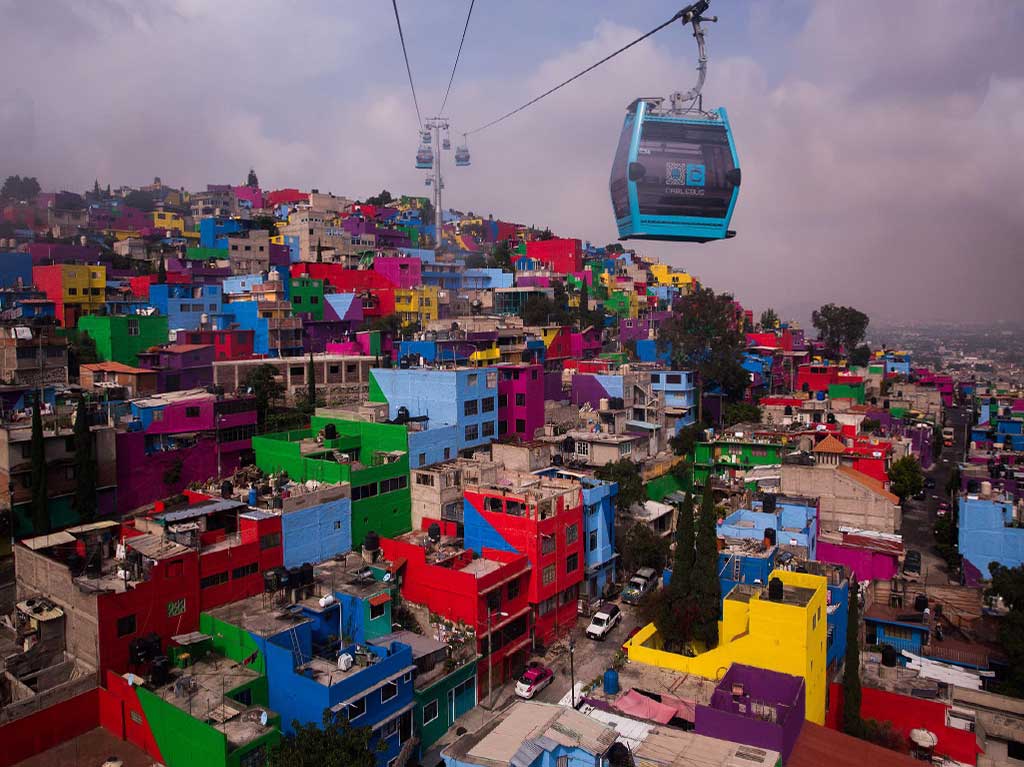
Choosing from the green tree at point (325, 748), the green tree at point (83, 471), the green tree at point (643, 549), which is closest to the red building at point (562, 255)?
the green tree at point (643, 549)

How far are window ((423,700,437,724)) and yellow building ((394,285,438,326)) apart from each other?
833 inches

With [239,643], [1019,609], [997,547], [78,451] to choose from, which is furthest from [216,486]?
[997,547]

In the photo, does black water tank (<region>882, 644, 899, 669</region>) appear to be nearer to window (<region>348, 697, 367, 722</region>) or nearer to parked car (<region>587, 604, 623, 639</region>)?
parked car (<region>587, 604, 623, 639</region>)

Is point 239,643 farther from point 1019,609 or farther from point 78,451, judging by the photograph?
point 1019,609

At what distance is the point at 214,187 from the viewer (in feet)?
173

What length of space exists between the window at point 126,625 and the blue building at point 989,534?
16.2 meters

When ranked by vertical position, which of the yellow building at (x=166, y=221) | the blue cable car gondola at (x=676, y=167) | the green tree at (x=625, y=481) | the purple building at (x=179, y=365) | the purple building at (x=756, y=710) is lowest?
the purple building at (x=756, y=710)

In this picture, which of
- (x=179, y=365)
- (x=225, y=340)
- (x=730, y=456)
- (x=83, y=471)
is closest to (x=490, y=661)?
(x=83, y=471)

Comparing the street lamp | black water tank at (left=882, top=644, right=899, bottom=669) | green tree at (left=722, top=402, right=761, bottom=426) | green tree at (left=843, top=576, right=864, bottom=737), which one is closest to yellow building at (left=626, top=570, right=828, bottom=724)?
green tree at (left=843, top=576, right=864, bottom=737)

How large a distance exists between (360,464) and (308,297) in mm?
13120

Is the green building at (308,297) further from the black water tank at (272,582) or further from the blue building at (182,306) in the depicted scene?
the black water tank at (272,582)

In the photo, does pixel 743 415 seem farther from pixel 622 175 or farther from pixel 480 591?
pixel 622 175

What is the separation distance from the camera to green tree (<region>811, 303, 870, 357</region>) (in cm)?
4184

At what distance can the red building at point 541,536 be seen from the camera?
13844mm
